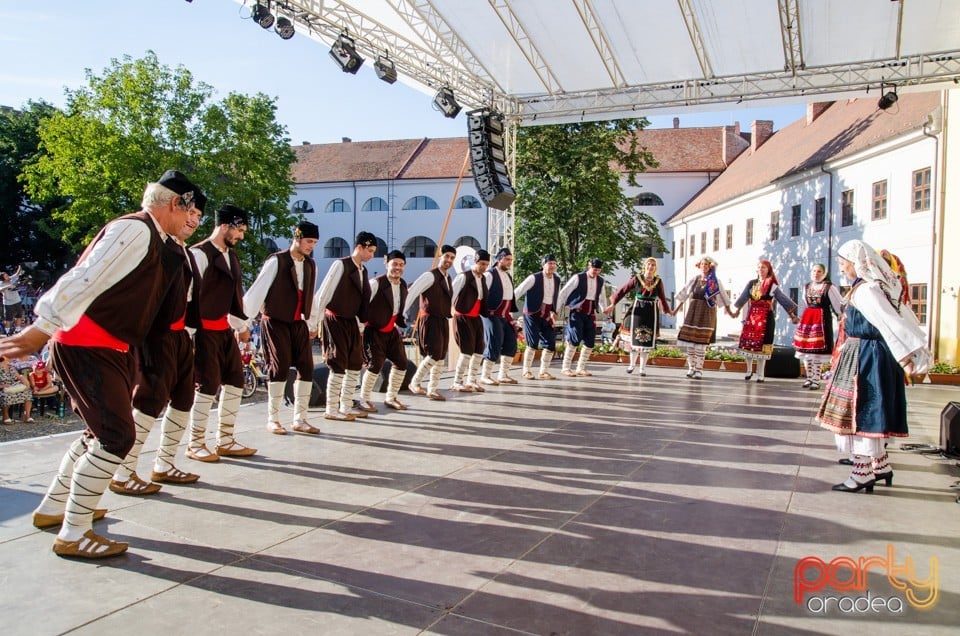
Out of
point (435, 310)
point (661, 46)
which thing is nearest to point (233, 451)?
point (435, 310)

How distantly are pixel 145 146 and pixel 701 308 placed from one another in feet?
83.3

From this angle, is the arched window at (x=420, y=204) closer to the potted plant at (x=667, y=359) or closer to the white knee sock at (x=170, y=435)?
the potted plant at (x=667, y=359)

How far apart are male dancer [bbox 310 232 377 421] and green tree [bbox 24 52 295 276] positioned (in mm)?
23393

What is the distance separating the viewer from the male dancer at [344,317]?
22.9 feet

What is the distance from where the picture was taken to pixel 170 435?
4785 millimetres

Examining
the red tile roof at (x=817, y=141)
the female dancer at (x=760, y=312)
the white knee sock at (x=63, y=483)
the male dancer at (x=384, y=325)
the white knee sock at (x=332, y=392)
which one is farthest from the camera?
the red tile roof at (x=817, y=141)

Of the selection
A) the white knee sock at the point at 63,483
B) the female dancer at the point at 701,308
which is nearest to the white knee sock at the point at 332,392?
the white knee sock at the point at 63,483

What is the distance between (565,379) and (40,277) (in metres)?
33.2

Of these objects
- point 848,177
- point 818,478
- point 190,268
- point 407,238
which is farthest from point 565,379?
point 407,238

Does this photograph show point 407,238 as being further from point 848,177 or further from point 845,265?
point 845,265

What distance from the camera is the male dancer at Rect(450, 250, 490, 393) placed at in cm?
952

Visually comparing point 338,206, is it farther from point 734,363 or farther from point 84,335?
point 84,335

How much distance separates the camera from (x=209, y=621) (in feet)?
9.38

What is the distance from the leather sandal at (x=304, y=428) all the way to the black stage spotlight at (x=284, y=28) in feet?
20.8
